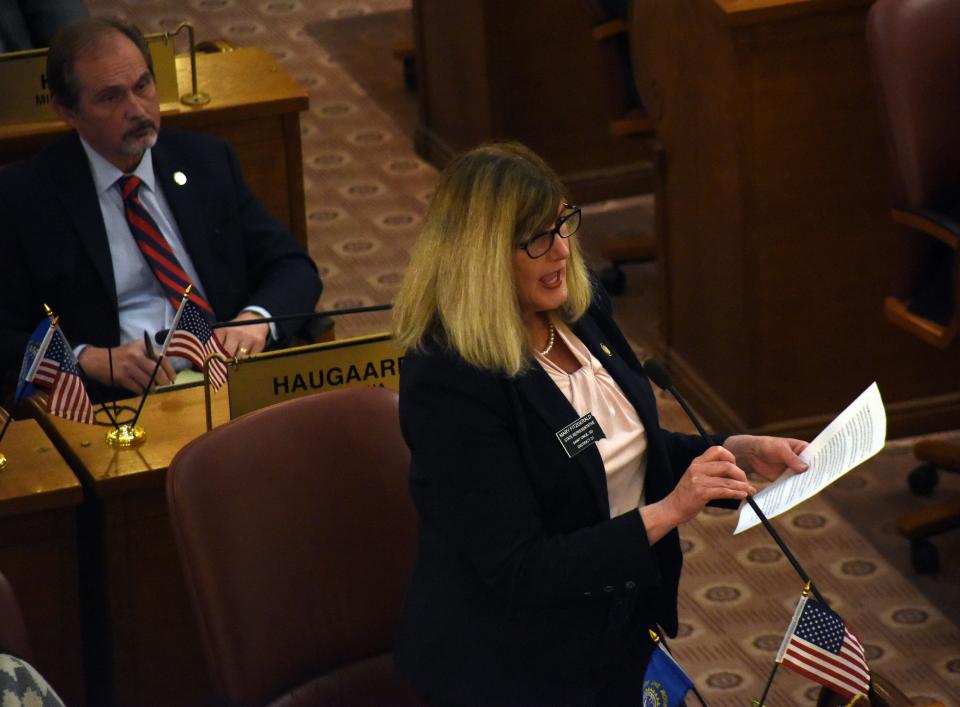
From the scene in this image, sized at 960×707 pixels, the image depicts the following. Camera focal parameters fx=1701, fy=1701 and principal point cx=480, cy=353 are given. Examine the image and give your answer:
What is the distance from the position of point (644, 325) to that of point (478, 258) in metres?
3.12

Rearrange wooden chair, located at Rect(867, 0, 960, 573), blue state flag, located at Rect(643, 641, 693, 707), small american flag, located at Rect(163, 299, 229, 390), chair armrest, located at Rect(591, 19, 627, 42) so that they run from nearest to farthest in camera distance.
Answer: blue state flag, located at Rect(643, 641, 693, 707), small american flag, located at Rect(163, 299, 229, 390), wooden chair, located at Rect(867, 0, 960, 573), chair armrest, located at Rect(591, 19, 627, 42)

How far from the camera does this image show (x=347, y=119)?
7.22 metres

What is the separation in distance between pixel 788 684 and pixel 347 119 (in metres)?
4.07

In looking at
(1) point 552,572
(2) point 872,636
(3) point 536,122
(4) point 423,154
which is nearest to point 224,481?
(1) point 552,572

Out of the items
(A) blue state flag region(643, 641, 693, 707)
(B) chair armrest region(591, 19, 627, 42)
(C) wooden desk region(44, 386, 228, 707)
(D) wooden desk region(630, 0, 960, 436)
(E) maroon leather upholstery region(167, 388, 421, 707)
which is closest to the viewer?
(A) blue state flag region(643, 641, 693, 707)

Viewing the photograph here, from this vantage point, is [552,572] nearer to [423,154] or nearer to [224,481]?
[224,481]

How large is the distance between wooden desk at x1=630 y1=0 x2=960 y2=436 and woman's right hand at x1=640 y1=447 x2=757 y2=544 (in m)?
2.01

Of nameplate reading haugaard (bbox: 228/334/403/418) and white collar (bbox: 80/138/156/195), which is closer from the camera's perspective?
nameplate reading haugaard (bbox: 228/334/403/418)

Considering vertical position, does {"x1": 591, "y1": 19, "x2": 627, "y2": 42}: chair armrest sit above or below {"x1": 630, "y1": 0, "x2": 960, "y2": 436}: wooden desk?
above

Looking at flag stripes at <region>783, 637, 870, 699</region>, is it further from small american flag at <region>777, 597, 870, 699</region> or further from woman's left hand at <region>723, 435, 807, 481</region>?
woman's left hand at <region>723, 435, 807, 481</region>

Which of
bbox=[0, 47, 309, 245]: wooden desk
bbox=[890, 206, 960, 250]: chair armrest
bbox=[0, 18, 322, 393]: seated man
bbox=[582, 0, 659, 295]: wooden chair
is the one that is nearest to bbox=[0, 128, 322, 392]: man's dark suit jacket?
bbox=[0, 18, 322, 393]: seated man

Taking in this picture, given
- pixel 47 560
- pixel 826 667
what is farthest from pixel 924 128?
pixel 47 560

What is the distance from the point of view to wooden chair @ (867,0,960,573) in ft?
12.9

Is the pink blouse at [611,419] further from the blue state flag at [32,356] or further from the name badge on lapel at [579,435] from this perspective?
the blue state flag at [32,356]
